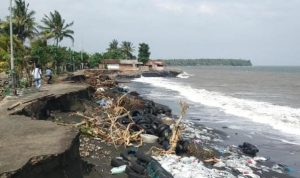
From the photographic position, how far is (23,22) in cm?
4975

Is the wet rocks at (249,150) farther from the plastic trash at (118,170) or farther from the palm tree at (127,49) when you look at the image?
the palm tree at (127,49)

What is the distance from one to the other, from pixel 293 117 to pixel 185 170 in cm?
1691

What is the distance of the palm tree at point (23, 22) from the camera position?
161 feet

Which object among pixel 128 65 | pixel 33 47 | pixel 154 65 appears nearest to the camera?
pixel 33 47

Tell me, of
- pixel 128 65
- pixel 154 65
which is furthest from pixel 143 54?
pixel 128 65

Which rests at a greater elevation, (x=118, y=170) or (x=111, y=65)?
(x=118, y=170)

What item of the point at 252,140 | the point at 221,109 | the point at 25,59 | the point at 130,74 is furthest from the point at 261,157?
the point at 130,74

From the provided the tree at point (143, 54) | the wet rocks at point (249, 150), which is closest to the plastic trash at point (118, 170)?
the wet rocks at point (249, 150)

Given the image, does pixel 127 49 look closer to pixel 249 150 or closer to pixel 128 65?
pixel 128 65

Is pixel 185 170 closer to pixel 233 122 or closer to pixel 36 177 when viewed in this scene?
pixel 36 177

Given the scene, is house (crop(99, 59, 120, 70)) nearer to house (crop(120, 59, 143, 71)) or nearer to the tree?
house (crop(120, 59, 143, 71))

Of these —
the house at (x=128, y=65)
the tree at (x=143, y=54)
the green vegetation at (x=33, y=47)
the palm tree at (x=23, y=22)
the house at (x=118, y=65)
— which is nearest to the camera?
the green vegetation at (x=33, y=47)

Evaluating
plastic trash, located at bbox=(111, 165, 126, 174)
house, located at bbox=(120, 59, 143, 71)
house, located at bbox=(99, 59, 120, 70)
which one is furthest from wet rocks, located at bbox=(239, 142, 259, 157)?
house, located at bbox=(120, 59, 143, 71)

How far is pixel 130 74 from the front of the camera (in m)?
93.8
